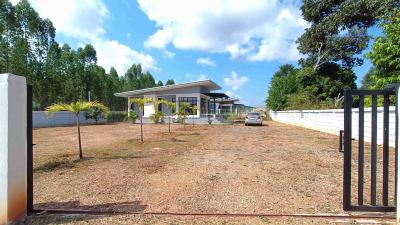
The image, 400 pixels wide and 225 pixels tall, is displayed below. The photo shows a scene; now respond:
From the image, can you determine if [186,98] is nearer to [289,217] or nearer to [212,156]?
[212,156]

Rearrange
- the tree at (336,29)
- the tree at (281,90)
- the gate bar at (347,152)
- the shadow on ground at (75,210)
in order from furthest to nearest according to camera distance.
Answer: the tree at (281,90), the tree at (336,29), the gate bar at (347,152), the shadow on ground at (75,210)

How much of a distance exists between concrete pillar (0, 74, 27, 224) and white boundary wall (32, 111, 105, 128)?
2291 cm

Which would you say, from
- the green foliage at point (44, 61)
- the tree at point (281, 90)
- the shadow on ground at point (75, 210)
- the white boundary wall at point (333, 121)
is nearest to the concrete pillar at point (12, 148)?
the shadow on ground at point (75, 210)

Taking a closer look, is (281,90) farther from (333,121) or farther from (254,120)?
(333,121)

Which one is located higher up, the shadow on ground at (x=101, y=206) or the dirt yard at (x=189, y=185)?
the dirt yard at (x=189, y=185)

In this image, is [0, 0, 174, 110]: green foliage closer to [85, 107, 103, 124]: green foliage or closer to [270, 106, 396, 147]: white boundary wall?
[85, 107, 103, 124]: green foliage

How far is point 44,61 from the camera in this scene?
33031 millimetres

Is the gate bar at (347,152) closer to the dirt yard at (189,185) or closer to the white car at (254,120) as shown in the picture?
the dirt yard at (189,185)

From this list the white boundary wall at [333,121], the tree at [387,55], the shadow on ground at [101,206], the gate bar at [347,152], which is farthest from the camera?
the tree at [387,55]

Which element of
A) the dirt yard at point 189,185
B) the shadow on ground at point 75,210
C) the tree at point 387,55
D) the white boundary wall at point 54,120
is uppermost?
the tree at point 387,55

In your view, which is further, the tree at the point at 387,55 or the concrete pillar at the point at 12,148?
the tree at the point at 387,55

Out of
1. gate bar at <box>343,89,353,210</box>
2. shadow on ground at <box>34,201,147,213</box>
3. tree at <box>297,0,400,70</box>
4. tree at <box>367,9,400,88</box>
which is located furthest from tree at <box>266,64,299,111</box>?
shadow on ground at <box>34,201,147,213</box>

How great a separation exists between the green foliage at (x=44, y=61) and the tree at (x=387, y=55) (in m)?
21.0

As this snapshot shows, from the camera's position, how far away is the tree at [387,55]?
480 inches
